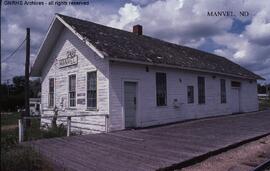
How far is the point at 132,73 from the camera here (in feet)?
50.2

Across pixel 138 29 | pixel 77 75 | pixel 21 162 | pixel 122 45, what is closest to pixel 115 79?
pixel 122 45

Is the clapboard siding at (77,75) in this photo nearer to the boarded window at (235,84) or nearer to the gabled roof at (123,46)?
the gabled roof at (123,46)

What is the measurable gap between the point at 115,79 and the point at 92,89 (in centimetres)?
156

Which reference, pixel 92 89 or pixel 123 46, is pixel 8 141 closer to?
pixel 92 89

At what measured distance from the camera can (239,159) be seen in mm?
9008

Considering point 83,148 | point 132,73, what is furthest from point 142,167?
point 132,73

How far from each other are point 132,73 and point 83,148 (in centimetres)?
611

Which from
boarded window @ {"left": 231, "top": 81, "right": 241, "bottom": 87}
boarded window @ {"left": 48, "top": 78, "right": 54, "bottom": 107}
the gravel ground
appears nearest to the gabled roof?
boarded window @ {"left": 48, "top": 78, "right": 54, "bottom": 107}

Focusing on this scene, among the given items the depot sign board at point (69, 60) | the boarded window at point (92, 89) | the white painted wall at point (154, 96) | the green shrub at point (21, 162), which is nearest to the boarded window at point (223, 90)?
the white painted wall at point (154, 96)

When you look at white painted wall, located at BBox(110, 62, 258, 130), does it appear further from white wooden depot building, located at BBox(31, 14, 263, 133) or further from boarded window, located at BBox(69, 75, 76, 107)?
boarded window, located at BBox(69, 75, 76, 107)

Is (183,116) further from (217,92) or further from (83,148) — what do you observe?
(83,148)

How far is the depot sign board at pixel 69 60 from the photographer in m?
16.6

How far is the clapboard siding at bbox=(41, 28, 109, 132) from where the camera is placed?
14.5 metres

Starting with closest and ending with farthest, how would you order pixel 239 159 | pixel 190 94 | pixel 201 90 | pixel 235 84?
pixel 239 159 → pixel 190 94 → pixel 201 90 → pixel 235 84
